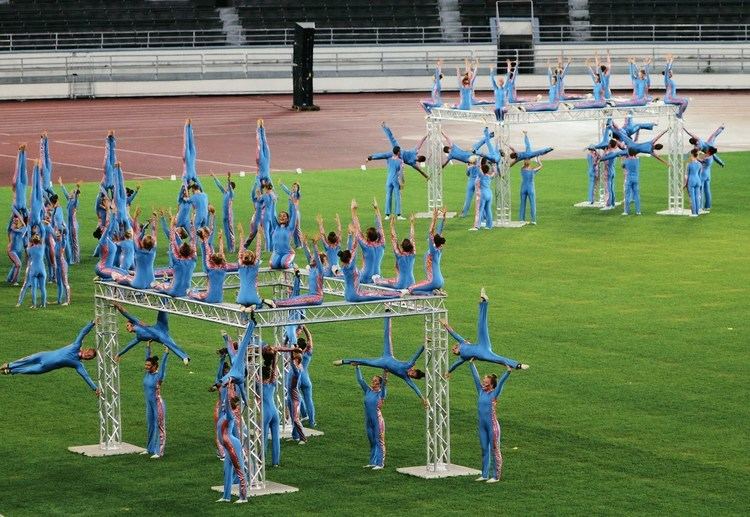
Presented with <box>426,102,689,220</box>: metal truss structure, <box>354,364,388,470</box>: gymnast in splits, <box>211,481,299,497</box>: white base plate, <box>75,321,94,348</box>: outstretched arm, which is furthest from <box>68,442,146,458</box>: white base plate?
<box>426,102,689,220</box>: metal truss structure

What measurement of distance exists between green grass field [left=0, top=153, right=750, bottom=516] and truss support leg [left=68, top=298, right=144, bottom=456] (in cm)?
36

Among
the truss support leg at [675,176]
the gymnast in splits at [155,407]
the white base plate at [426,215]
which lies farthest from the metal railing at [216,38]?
the gymnast in splits at [155,407]

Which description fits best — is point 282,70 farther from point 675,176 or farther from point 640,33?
point 675,176

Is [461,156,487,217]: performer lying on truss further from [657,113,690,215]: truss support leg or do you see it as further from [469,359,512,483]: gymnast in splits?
[469,359,512,483]: gymnast in splits

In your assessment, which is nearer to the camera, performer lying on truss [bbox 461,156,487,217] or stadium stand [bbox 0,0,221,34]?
performer lying on truss [bbox 461,156,487,217]

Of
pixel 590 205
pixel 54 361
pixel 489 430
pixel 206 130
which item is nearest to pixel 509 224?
pixel 590 205

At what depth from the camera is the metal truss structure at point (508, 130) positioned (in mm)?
36656

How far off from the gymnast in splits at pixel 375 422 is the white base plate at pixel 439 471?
303 millimetres

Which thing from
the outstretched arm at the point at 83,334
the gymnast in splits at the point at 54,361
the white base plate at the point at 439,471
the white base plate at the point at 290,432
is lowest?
the white base plate at the point at 439,471

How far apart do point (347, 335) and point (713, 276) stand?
8421 mm

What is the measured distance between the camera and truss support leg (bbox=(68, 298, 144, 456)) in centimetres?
1966

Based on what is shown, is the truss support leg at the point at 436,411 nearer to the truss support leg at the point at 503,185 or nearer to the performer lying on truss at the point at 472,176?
the performer lying on truss at the point at 472,176

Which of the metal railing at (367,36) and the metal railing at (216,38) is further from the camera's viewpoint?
the metal railing at (367,36)

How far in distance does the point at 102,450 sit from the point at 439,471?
4.13m
